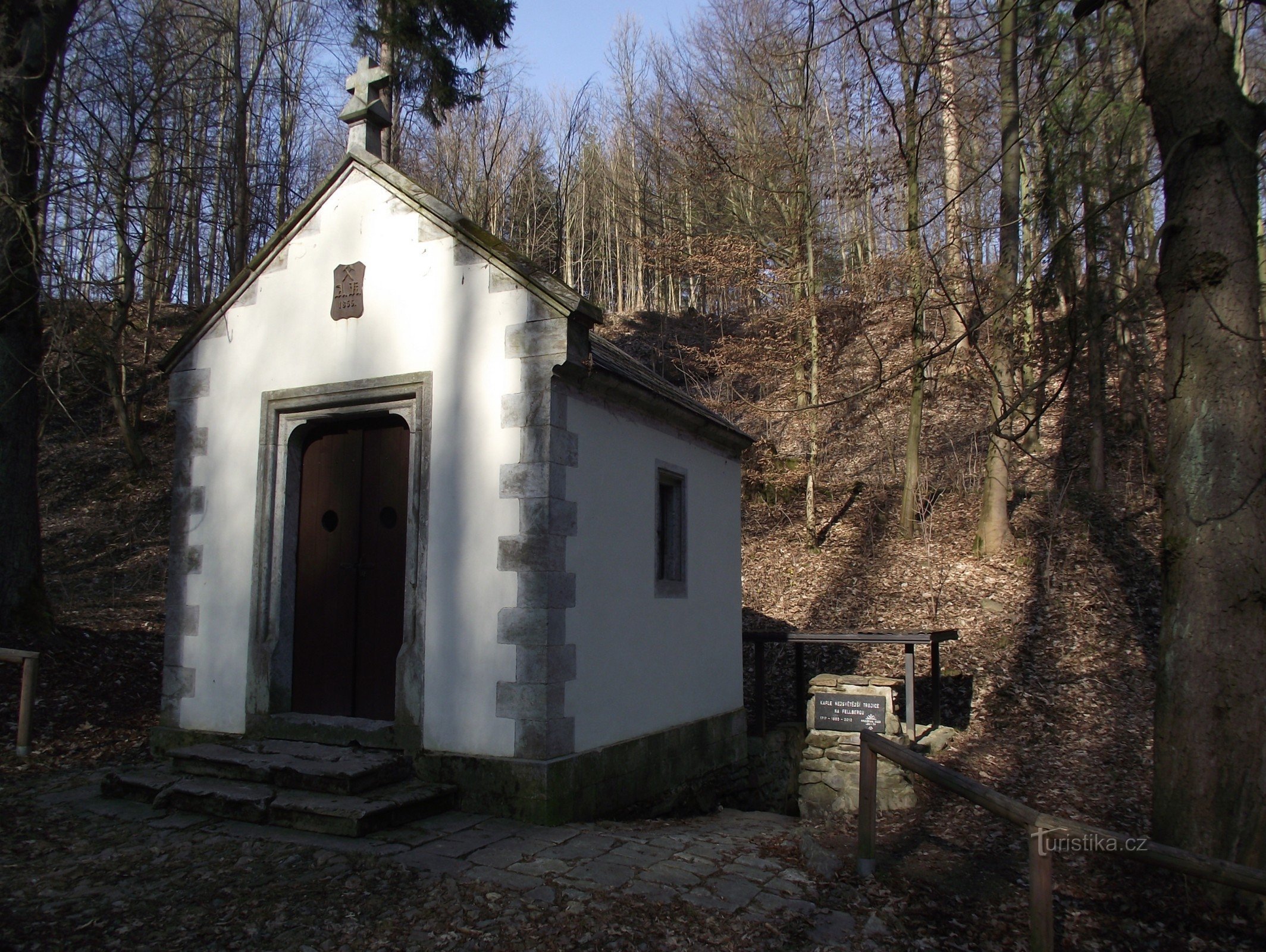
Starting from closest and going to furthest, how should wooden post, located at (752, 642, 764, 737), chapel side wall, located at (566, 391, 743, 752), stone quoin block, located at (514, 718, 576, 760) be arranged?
stone quoin block, located at (514, 718, 576, 760) → chapel side wall, located at (566, 391, 743, 752) → wooden post, located at (752, 642, 764, 737)

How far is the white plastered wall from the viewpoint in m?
6.33

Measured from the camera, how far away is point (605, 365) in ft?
22.6

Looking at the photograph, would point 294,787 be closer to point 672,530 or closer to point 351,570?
point 351,570

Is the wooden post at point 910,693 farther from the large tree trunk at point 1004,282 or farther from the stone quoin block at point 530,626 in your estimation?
the stone quoin block at point 530,626

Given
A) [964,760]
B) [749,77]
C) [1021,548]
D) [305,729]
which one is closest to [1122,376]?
[1021,548]

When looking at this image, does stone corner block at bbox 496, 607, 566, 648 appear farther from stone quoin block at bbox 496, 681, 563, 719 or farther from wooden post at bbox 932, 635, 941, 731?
wooden post at bbox 932, 635, 941, 731

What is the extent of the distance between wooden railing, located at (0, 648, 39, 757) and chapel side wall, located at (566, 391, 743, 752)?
456 centimetres

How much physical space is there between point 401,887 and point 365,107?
6.30 metres

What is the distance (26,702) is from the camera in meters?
7.13

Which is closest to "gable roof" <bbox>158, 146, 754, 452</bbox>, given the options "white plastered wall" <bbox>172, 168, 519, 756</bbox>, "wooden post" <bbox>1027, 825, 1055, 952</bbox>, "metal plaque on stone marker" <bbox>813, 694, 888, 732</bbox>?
"white plastered wall" <bbox>172, 168, 519, 756</bbox>

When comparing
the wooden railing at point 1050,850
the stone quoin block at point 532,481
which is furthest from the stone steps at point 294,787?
the wooden railing at point 1050,850

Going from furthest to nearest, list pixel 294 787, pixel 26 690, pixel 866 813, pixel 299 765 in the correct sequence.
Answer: pixel 26 690 → pixel 299 765 → pixel 294 787 → pixel 866 813

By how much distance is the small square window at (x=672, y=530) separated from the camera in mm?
8391

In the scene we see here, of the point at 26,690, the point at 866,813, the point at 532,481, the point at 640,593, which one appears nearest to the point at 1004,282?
the point at 640,593
